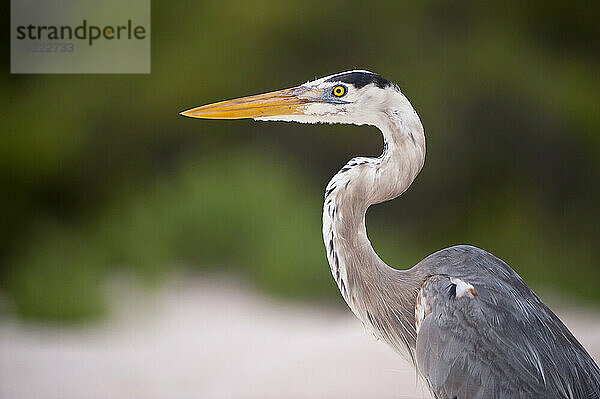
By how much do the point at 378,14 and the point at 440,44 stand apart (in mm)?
293

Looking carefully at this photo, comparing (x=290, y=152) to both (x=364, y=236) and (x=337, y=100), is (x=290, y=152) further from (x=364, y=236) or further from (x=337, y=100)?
(x=364, y=236)

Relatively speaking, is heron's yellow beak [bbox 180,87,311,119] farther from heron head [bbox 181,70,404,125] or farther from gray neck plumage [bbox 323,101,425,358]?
gray neck plumage [bbox 323,101,425,358]

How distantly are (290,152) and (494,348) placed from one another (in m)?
1.30

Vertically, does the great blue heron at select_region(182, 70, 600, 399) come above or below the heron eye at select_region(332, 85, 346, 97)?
below

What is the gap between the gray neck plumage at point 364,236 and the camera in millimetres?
1928

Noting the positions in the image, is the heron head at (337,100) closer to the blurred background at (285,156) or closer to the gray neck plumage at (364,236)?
the gray neck plumage at (364,236)

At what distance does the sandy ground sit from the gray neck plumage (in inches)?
28.5

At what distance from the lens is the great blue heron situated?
5.44 ft

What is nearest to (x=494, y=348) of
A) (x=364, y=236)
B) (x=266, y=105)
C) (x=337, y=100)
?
(x=364, y=236)

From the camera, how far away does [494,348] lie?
1666 mm

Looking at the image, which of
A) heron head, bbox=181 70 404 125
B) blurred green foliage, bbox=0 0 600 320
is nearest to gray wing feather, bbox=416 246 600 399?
heron head, bbox=181 70 404 125

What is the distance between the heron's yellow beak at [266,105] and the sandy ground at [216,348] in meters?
0.79

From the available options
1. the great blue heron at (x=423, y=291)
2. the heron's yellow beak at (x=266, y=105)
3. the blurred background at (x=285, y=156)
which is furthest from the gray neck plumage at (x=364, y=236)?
the blurred background at (x=285, y=156)

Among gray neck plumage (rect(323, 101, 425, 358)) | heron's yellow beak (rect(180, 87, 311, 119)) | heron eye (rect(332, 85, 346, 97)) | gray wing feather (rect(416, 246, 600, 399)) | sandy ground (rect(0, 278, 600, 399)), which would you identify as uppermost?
heron eye (rect(332, 85, 346, 97))
